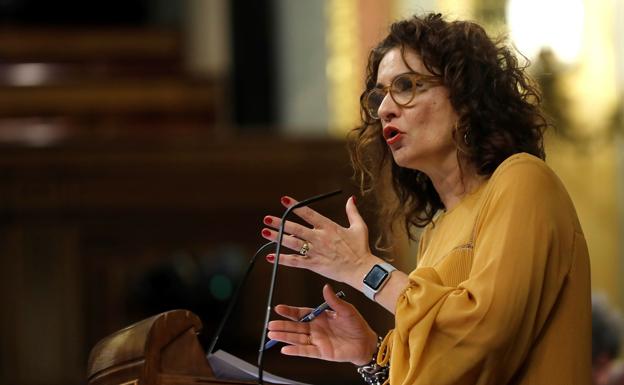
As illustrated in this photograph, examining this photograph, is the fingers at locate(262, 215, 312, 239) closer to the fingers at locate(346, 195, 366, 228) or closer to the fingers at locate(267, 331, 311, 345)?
the fingers at locate(346, 195, 366, 228)

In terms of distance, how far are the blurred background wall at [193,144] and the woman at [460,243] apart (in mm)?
647

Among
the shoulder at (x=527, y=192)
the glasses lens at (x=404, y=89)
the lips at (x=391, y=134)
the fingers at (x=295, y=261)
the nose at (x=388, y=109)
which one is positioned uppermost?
the glasses lens at (x=404, y=89)

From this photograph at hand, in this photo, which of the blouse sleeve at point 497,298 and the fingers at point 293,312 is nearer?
the blouse sleeve at point 497,298

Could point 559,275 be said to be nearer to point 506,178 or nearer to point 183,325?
point 506,178

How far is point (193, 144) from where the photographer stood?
5418 mm

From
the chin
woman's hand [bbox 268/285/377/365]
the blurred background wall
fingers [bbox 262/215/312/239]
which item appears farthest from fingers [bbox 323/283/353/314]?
the blurred background wall

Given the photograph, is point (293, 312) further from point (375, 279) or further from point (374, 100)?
point (374, 100)

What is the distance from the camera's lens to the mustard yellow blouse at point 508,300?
6.28 feet

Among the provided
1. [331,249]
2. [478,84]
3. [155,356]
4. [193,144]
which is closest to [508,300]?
[331,249]

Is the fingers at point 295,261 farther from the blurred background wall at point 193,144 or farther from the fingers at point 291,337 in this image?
the blurred background wall at point 193,144

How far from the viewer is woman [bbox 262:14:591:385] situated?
1.93 metres

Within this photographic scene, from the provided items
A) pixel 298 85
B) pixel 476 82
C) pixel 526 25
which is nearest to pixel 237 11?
pixel 298 85

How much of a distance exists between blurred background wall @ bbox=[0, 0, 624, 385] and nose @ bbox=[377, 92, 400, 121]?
667mm

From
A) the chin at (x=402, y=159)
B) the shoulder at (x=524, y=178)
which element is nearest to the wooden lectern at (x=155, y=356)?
the chin at (x=402, y=159)
